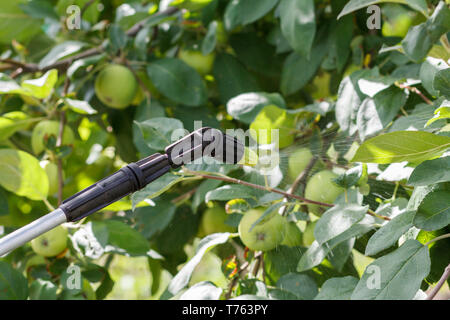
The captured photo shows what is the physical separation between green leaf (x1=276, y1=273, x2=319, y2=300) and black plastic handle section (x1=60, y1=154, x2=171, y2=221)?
0.31 m

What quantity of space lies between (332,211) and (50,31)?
A: 0.84 meters

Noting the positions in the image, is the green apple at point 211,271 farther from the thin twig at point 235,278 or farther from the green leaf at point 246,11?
the green leaf at point 246,11

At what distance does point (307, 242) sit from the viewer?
27.7 inches

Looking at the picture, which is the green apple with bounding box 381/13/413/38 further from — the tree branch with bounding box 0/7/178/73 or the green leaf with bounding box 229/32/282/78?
Answer: the tree branch with bounding box 0/7/178/73

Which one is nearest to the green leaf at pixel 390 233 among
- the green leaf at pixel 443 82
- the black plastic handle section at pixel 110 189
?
the green leaf at pixel 443 82

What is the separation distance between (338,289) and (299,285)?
12cm

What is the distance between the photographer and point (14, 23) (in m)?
1.17

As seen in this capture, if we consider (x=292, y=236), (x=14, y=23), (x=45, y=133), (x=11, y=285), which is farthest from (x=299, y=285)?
(x=14, y=23)

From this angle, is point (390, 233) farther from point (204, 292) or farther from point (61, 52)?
point (61, 52)

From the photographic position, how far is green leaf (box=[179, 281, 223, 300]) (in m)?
0.64

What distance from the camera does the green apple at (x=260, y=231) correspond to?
67 cm

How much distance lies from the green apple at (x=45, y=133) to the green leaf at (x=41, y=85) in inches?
3.6
